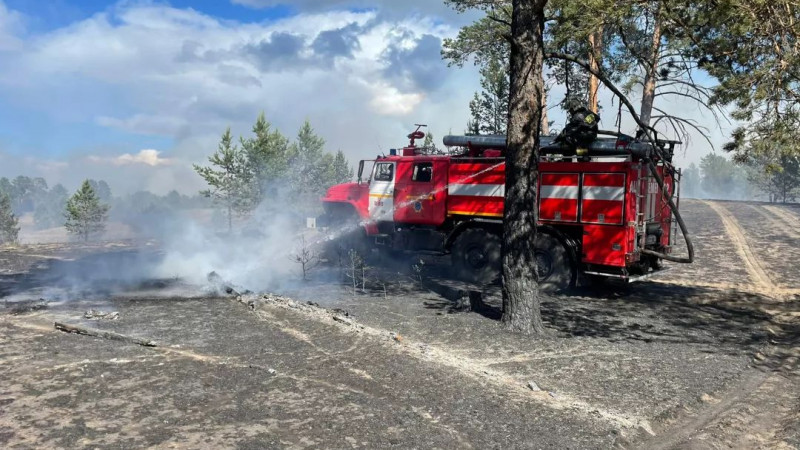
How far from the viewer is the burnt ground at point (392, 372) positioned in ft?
16.0

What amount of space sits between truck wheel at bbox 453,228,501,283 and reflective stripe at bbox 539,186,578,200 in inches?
66.5

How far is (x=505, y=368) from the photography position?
6.82 m

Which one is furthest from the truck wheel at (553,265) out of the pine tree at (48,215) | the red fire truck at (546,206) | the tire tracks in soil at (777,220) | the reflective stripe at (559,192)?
the pine tree at (48,215)

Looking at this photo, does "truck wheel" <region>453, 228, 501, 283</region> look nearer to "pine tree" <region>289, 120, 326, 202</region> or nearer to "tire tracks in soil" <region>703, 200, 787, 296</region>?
"tire tracks in soil" <region>703, 200, 787, 296</region>

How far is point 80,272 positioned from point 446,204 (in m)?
9.78

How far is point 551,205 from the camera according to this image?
470 inches

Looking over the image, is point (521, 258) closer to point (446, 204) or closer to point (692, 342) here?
point (692, 342)

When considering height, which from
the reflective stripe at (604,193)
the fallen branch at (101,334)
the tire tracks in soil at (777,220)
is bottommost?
the fallen branch at (101,334)

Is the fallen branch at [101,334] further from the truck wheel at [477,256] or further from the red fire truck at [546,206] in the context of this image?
the truck wheel at [477,256]

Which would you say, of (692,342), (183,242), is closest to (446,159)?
(692,342)

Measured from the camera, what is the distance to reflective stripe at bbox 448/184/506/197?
12681 mm

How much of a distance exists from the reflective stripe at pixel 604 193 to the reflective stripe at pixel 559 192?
239 mm

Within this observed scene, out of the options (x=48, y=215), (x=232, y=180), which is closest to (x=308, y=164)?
(x=232, y=180)

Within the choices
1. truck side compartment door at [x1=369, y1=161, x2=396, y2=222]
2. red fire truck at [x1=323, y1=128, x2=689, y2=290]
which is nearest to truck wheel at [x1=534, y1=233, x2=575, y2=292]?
red fire truck at [x1=323, y1=128, x2=689, y2=290]
